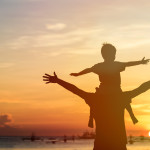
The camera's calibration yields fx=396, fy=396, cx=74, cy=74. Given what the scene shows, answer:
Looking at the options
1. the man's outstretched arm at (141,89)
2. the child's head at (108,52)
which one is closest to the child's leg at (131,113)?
the man's outstretched arm at (141,89)

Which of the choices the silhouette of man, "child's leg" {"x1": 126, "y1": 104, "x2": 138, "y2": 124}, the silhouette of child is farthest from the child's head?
"child's leg" {"x1": 126, "y1": 104, "x2": 138, "y2": 124}

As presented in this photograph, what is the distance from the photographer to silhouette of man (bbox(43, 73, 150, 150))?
280 inches

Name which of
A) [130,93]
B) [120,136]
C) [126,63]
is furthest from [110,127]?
[126,63]

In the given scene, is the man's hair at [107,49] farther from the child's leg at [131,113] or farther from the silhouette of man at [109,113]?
the child's leg at [131,113]

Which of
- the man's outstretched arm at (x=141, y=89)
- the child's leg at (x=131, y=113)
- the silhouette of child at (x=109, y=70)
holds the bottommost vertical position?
the child's leg at (x=131, y=113)

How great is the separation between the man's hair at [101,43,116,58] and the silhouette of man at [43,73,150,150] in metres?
0.73

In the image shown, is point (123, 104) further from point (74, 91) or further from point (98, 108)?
point (74, 91)

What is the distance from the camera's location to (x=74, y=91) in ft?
23.4

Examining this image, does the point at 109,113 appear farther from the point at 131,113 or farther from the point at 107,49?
the point at 107,49

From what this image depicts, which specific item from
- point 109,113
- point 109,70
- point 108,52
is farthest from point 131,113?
point 108,52

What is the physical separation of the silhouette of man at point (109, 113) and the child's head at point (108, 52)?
0.66m

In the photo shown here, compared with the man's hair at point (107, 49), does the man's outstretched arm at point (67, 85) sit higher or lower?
lower

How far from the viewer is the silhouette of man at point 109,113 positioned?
23.3 feet

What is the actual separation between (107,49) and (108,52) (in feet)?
0.19
